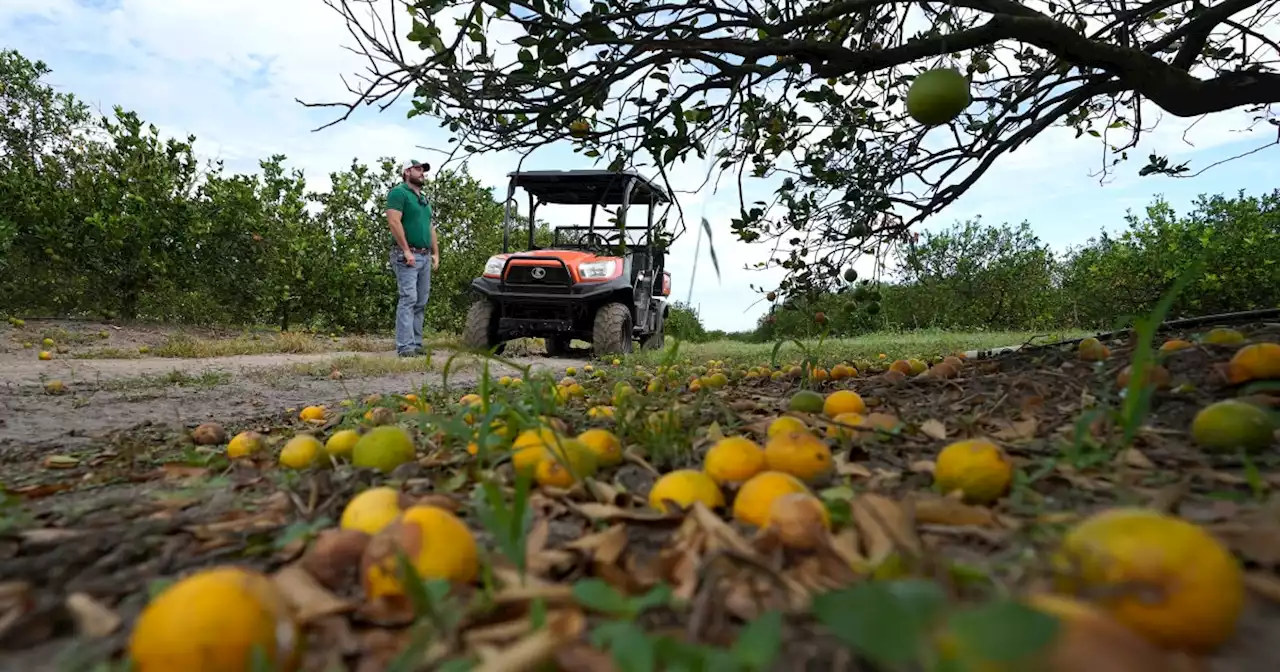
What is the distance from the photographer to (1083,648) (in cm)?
63

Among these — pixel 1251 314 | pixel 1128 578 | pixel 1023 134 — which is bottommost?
pixel 1128 578

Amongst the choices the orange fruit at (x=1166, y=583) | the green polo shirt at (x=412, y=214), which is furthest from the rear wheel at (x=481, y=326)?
the orange fruit at (x=1166, y=583)

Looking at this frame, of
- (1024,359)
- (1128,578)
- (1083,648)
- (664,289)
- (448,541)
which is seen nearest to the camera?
(1083,648)

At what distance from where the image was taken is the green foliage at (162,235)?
1101 cm

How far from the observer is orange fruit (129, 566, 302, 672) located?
0.76 meters

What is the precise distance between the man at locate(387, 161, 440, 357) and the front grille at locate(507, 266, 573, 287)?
4.36 ft

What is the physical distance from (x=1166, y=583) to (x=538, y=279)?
31.5 feet

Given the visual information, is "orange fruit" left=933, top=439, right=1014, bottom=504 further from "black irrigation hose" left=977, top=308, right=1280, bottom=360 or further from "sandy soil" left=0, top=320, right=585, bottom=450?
"sandy soil" left=0, top=320, right=585, bottom=450

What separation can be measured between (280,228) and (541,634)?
14.2 metres

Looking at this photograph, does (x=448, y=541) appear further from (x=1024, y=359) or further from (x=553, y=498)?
(x=1024, y=359)

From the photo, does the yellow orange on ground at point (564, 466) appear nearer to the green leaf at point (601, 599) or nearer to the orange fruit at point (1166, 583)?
the green leaf at point (601, 599)

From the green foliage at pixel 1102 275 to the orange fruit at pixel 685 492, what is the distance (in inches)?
293

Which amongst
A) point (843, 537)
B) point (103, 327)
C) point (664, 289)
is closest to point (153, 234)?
point (103, 327)

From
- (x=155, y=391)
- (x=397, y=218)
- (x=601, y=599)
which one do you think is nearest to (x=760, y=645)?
(x=601, y=599)
